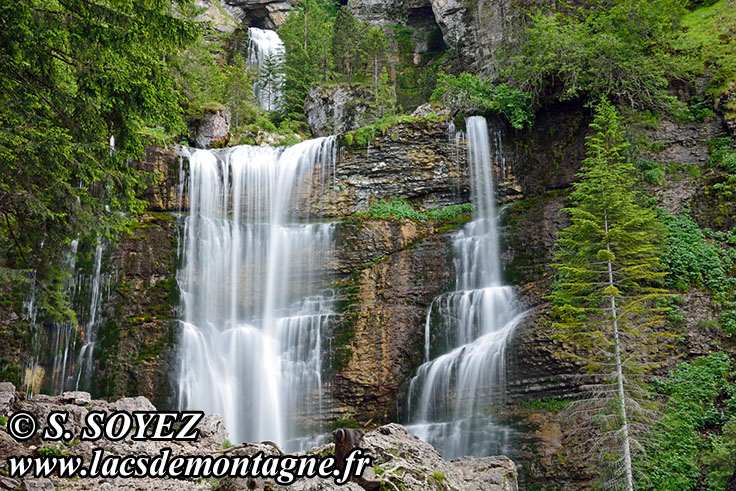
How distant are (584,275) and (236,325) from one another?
468 inches

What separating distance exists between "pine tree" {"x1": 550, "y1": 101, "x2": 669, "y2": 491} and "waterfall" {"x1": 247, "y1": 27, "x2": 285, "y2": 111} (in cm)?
2791

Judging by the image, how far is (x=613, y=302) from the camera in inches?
458

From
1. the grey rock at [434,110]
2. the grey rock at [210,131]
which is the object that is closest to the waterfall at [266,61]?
the grey rock at [210,131]

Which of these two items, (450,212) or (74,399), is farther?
(450,212)

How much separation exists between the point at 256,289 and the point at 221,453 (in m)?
11.5

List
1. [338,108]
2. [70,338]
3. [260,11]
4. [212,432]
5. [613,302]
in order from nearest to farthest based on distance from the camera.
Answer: [212,432] < [613,302] < [70,338] < [338,108] < [260,11]

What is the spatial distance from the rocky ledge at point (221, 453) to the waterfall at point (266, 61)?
2989 cm

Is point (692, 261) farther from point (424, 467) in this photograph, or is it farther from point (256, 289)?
point (256, 289)

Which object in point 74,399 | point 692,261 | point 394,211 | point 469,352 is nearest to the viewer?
point 74,399

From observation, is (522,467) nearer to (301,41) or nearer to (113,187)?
(113,187)

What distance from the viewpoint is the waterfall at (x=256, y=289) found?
17641 millimetres

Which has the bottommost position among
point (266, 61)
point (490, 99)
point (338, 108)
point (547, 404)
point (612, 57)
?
point (547, 404)

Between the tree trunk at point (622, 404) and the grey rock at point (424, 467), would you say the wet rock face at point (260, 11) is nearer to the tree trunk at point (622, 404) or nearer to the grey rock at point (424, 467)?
the tree trunk at point (622, 404)

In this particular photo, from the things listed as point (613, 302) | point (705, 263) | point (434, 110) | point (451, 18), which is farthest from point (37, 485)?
point (451, 18)
